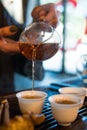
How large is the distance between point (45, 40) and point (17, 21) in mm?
446

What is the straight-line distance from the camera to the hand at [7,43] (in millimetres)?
1095

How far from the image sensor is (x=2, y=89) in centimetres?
133

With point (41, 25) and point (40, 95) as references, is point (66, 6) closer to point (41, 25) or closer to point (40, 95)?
point (41, 25)

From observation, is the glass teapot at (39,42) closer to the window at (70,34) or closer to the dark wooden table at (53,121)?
the dark wooden table at (53,121)

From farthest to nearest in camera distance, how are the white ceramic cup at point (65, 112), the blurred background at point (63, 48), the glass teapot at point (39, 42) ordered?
the blurred background at point (63, 48)
the glass teapot at point (39, 42)
the white ceramic cup at point (65, 112)

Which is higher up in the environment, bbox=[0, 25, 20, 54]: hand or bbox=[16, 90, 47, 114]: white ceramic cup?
bbox=[0, 25, 20, 54]: hand

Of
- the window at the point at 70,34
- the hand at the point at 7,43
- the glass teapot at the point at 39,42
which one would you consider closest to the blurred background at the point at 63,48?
the window at the point at 70,34

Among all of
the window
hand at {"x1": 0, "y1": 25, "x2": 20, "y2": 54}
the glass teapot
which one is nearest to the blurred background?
the window

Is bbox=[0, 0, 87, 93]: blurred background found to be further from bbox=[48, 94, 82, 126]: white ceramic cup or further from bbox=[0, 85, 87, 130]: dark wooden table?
bbox=[48, 94, 82, 126]: white ceramic cup

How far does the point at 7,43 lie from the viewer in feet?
3.88

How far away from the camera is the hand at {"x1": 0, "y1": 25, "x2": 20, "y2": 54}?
1.09 meters

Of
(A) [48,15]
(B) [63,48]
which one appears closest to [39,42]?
(A) [48,15]

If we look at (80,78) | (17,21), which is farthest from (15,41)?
(80,78)

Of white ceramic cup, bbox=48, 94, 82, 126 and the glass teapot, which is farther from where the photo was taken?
the glass teapot
